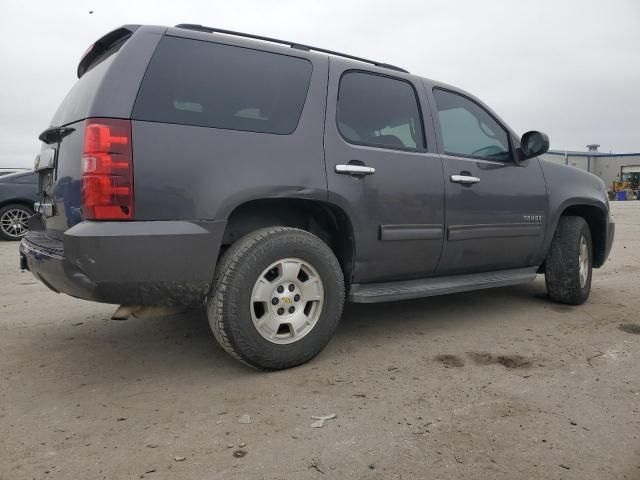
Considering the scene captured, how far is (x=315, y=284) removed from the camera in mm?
2748

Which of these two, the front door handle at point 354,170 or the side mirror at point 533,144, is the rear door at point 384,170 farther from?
the side mirror at point 533,144

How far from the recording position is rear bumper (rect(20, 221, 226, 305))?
2211 millimetres

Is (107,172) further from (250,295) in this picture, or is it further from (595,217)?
(595,217)

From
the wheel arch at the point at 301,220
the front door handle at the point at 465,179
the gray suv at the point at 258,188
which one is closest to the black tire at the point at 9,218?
the gray suv at the point at 258,188

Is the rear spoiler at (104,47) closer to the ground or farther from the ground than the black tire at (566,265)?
farther from the ground

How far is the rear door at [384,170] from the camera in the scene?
291 cm

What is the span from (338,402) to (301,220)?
46.1 inches

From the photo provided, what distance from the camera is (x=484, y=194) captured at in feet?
11.8

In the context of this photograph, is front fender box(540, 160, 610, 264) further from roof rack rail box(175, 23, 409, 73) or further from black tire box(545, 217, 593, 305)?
roof rack rail box(175, 23, 409, 73)

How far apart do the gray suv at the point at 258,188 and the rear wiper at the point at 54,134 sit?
0.02 meters

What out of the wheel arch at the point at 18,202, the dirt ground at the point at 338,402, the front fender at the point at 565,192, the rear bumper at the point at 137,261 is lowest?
the dirt ground at the point at 338,402

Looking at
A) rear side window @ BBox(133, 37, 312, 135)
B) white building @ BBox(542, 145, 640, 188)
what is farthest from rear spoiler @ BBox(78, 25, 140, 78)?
white building @ BBox(542, 145, 640, 188)

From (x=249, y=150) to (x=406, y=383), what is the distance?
1448 millimetres

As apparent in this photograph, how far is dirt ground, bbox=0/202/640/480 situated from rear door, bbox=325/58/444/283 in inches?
23.4
